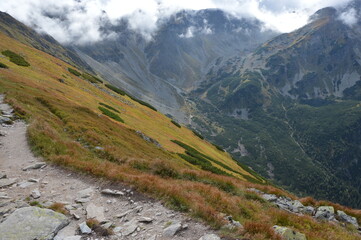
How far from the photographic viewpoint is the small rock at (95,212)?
889 cm

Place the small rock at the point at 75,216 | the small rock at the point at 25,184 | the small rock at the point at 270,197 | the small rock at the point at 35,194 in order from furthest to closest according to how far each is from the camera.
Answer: the small rock at the point at 270,197
the small rock at the point at 25,184
the small rock at the point at 35,194
the small rock at the point at 75,216

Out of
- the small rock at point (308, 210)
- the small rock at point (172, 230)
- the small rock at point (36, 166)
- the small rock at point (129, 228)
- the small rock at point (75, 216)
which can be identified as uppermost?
the small rock at point (308, 210)

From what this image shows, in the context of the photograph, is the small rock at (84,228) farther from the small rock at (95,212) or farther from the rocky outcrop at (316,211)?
the rocky outcrop at (316,211)

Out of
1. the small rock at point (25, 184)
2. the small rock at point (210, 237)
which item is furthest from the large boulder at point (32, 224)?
the small rock at point (210, 237)

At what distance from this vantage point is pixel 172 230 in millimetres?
7883

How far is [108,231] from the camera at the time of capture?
26.2ft

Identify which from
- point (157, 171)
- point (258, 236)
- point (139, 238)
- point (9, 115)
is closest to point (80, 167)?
point (157, 171)

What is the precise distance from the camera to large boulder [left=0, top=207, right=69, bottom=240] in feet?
24.7

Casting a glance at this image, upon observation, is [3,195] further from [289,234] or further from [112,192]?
[289,234]

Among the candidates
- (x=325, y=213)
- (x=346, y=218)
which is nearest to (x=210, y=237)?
(x=325, y=213)

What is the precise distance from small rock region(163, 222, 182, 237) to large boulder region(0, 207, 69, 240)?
3.63 m

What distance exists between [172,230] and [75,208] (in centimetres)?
436

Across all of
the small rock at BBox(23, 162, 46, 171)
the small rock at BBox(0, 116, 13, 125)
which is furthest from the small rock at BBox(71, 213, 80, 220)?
the small rock at BBox(0, 116, 13, 125)

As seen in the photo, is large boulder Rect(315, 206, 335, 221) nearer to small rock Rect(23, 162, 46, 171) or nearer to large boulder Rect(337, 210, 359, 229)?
large boulder Rect(337, 210, 359, 229)
